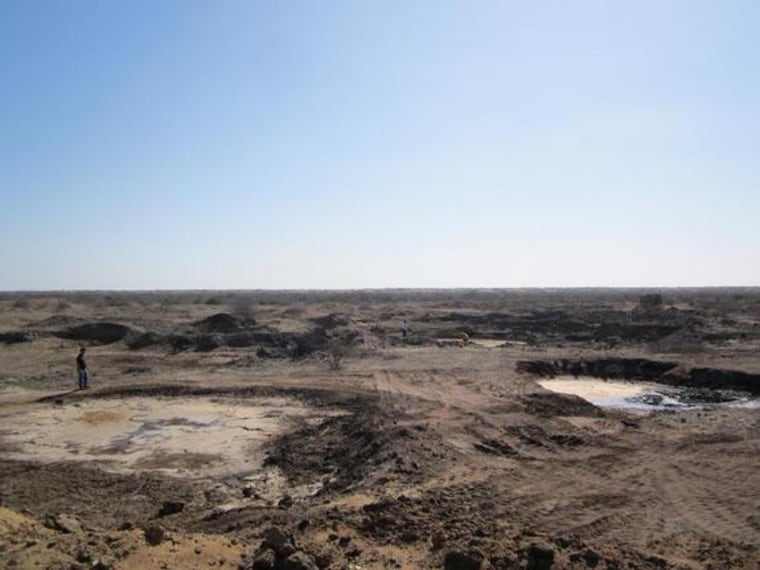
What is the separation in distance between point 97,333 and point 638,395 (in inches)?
1124

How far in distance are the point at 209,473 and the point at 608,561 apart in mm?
7502

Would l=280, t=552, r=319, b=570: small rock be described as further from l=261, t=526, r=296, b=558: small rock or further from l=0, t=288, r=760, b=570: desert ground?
l=261, t=526, r=296, b=558: small rock

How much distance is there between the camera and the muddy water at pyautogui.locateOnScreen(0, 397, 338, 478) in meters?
13.0

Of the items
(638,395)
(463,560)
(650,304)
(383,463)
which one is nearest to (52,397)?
(383,463)

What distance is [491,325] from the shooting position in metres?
46.9

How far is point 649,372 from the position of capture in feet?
83.4

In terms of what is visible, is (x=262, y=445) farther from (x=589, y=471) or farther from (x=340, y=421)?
(x=589, y=471)

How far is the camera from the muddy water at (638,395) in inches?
786

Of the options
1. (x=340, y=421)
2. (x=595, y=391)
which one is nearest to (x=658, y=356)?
(x=595, y=391)

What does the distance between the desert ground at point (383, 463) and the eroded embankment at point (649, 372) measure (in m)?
0.08

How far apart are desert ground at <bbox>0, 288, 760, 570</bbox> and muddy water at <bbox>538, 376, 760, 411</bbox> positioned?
0.15 metres

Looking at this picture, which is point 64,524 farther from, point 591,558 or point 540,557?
point 591,558

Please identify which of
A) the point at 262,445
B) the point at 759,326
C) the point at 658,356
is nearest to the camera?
the point at 262,445

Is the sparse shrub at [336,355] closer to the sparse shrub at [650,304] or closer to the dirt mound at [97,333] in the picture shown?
the dirt mound at [97,333]
